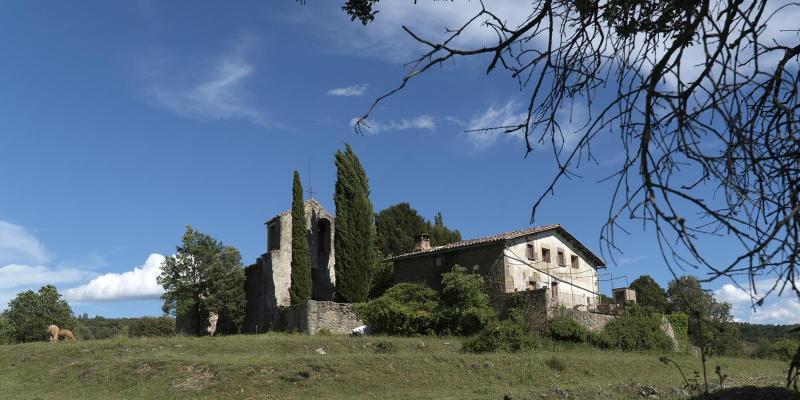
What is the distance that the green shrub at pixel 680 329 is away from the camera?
34897 millimetres

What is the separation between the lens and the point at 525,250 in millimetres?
35562

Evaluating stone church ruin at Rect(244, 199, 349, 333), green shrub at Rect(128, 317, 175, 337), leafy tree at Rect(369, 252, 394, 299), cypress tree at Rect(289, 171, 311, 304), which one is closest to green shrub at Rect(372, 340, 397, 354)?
stone church ruin at Rect(244, 199, 349, 333)

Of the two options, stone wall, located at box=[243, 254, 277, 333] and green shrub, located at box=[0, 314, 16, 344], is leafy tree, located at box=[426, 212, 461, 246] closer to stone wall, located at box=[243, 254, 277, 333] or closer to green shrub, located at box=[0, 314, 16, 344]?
stone wall, located at box=[243, 254, 277, 333]

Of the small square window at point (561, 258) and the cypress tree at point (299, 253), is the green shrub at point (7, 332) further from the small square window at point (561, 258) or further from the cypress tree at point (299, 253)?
the small square window at point (561, 258)

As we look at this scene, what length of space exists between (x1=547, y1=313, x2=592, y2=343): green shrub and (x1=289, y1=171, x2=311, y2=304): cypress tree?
1399 cm

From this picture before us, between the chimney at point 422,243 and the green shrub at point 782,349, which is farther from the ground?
the chimney at point 422,243

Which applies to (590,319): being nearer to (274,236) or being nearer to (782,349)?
(782,349)

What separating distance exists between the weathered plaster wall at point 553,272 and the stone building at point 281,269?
45.0ft

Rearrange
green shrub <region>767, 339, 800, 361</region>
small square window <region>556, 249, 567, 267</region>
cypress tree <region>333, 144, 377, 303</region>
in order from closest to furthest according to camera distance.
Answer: green shrub <region>767, 339, 800, 361</region>
small square window <region>556, 249, 567, 267</region>
cypress tree <region>333, 144, 377, 303</region>

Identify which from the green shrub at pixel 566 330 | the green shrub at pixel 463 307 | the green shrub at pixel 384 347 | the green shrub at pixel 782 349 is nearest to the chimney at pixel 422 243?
the green shrub at pixel 463 307

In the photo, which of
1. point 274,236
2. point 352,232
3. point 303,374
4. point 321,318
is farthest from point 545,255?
point 303,374

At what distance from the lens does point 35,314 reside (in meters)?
41.7

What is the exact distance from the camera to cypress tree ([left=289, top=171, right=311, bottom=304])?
38.0 meters

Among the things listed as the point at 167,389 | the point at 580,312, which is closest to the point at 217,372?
the point at 167,389
